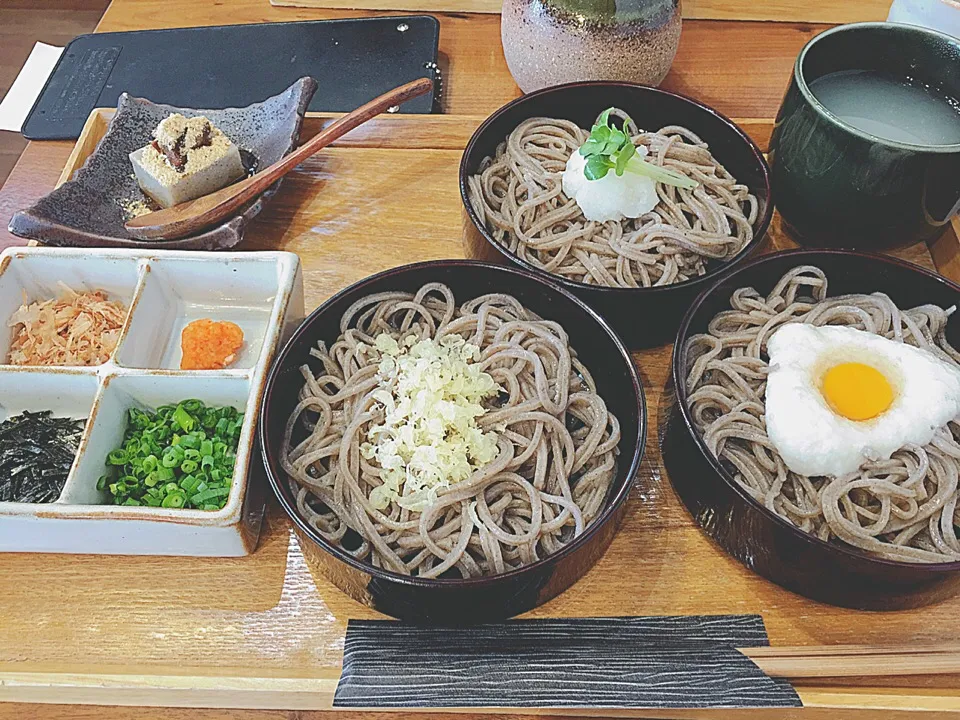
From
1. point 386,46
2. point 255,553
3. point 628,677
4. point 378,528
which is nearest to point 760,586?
point 628,677

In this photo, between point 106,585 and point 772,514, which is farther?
point 106,585

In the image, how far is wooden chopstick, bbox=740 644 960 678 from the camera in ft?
4.39

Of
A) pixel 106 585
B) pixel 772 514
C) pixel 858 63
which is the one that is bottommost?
pixel 106 585

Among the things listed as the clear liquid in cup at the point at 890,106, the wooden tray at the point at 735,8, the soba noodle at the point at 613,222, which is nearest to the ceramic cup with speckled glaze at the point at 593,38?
the soba noodle at the point at 613,222

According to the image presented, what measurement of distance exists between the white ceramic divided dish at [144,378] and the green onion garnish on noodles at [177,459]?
3 centimetres

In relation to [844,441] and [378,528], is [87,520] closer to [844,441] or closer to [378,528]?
[378,528]

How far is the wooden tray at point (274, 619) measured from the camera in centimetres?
136

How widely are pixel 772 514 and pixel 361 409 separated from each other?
0.77 meters

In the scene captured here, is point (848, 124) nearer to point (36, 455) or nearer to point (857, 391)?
point (857, 391)

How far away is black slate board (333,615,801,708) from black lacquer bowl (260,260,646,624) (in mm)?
48

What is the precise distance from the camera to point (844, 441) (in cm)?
145

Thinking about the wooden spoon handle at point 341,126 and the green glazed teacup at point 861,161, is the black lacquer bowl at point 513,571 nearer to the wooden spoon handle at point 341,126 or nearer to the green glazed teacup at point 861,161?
the wooden spoon handle at point 341,126

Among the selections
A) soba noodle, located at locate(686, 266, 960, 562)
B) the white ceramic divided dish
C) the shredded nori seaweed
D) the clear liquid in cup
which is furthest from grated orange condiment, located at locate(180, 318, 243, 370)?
the clear liquid in cup

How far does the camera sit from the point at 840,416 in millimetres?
1497
